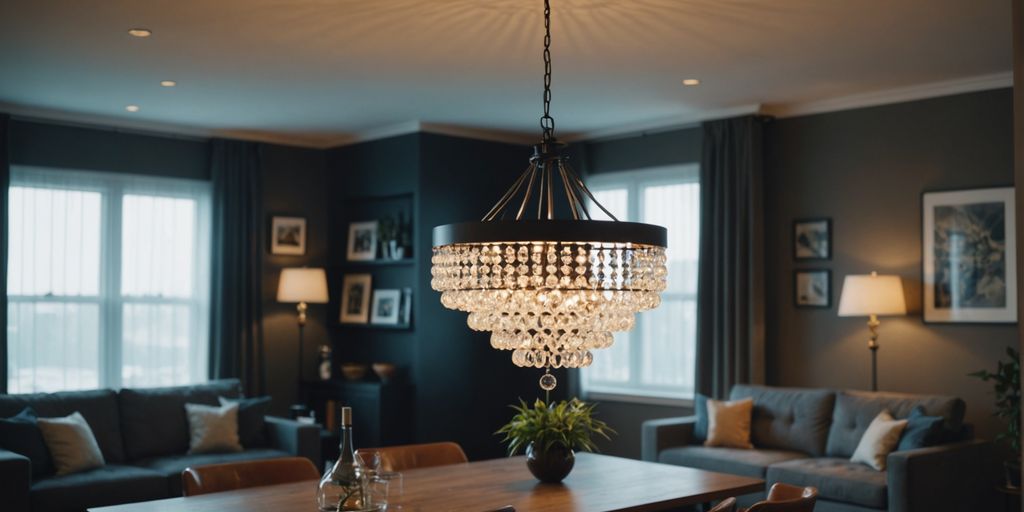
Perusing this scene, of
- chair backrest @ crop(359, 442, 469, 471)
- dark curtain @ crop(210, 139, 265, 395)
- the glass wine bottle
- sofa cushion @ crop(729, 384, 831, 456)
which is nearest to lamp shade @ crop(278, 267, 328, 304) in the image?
dark curtain @ crop(210, 139, 265, 395)

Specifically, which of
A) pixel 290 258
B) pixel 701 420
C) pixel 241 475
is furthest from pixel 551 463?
pixel 290 258

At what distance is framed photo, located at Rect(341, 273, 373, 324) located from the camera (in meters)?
8.16

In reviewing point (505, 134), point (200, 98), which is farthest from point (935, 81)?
point (200, 98)

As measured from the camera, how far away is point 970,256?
6191mm

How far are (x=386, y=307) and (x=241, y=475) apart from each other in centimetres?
401

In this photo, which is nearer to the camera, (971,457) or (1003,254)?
Result: (971,457)

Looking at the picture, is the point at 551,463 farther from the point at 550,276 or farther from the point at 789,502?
the point at 789,502

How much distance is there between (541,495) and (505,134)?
4.71 metres

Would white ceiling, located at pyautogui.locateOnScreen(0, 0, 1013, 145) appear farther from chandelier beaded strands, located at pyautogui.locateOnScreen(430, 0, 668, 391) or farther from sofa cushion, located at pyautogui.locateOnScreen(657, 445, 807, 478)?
sofa cushion, located at pyautogui.locateOnScreen(657, 445, 807, 478)

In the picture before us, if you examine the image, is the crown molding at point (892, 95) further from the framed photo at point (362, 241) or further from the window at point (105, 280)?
the window at point (105, 280)

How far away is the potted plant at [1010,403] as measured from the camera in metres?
5.49

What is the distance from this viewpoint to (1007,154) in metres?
6.07

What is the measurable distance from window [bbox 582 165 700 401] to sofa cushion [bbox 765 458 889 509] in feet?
5.59

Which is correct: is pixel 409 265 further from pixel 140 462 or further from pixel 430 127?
pixel 140 462
